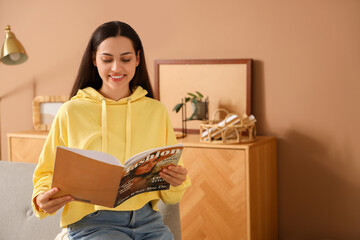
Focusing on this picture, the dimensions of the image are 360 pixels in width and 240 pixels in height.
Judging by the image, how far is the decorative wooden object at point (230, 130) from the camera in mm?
2840

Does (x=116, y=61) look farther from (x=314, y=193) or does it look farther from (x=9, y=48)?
(x=9, y=48)

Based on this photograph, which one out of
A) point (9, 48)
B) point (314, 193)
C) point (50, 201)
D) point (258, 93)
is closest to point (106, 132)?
point (50, 201)

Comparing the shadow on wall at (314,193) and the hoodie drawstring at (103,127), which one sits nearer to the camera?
the hoodie drawstring at (103,127)

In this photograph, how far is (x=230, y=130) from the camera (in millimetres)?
2904

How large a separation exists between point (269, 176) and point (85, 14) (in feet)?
5.95

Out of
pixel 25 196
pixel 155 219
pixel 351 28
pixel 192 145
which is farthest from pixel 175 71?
pixel 155 219

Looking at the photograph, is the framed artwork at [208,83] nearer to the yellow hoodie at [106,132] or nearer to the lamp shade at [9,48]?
the lamp shade at [9,48]

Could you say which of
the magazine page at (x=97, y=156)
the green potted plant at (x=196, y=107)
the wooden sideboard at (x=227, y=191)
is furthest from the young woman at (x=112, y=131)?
the green potted plant at (x=196, y=107)

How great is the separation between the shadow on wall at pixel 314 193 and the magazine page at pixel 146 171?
1.69 metres

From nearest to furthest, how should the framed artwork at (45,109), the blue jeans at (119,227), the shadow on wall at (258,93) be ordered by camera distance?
the blue jeans at (119,227), the shadow on wall at (258,93), the framed artwork at (45,109)

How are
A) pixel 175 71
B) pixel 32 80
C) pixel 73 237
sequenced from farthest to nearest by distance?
pixel 32 80
pixel 175 71
pixel 73 237

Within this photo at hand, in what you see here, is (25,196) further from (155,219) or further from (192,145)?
(192,145)

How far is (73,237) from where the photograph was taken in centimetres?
156

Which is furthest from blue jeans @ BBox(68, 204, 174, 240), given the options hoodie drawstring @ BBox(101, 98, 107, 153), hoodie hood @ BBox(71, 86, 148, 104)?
hoodie hood @ BBox(71, 86, 148, 104)
